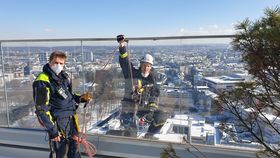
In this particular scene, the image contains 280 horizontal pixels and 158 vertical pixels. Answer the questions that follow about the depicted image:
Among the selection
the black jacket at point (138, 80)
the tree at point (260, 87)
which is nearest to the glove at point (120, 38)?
the black jacket at point (138, 80)

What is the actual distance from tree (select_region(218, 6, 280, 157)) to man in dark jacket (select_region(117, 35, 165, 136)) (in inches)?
61.5

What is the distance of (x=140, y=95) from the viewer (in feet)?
11.4

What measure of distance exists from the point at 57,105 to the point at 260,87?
186 cm

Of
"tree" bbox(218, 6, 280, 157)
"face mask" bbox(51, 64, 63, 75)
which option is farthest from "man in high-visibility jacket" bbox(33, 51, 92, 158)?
"tree" bbox(218, 6, 280, 157)

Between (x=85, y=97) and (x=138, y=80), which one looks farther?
(x=138, y=80)

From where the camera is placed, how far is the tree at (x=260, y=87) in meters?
1.41

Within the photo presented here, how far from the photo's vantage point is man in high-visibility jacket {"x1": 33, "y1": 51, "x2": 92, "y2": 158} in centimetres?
265

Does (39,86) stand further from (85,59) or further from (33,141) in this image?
(33,141)

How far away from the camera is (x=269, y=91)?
1.58m

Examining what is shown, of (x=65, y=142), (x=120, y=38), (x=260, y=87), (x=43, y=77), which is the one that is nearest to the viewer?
(x=260, y=87)

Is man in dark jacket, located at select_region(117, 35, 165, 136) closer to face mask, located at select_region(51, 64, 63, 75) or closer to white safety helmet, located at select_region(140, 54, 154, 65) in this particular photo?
white safety helmet, located at select_region(140, 54, 154, 65)

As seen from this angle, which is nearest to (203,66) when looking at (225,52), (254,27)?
(225,52)

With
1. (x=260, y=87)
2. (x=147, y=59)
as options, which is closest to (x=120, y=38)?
(x=147, y=59)

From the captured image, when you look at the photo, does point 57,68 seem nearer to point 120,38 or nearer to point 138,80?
point 120,38
